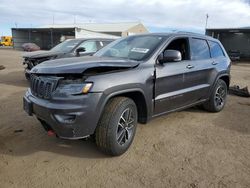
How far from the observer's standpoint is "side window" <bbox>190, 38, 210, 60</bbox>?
5.26 meters

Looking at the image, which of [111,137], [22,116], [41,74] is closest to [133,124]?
[111,137]

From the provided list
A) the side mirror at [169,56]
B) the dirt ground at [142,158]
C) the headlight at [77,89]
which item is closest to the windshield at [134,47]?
the side mirror at [169,56]

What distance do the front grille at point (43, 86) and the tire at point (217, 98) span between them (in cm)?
369

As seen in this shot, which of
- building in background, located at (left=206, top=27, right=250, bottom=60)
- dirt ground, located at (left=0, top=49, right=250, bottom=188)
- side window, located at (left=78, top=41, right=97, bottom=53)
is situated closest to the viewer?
dirt ground, located at (left=0, top=49, right=250, bottom=188)

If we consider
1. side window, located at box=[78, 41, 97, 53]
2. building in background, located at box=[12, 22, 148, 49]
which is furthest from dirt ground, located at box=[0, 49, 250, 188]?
building in background, located at box=[12, 22, 148, 49]

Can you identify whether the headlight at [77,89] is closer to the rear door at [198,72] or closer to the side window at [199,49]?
the rear door at [198,72]

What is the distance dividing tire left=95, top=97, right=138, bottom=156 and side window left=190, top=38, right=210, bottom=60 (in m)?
2.08

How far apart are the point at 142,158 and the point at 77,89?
1.37 m

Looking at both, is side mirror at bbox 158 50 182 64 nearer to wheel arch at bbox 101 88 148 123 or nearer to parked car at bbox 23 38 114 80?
wheel arch at bbox 101 88 148 123

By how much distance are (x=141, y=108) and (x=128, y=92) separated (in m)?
0.47

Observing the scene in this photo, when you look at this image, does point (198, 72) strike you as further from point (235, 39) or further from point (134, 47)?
point (235, 39)

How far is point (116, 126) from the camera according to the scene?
11.7ft

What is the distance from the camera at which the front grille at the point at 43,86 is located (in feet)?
11.3

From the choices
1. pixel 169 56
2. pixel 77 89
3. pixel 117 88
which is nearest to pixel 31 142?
pixel 77 89
